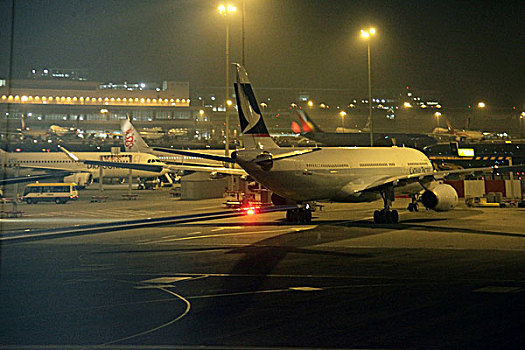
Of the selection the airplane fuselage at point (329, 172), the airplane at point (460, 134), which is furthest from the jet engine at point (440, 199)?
the airplane at point (460, 134)

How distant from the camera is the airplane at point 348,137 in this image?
3004 inches

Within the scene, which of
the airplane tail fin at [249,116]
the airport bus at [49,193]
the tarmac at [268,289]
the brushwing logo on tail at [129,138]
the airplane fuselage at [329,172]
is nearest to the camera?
the tarmac at [268,289]

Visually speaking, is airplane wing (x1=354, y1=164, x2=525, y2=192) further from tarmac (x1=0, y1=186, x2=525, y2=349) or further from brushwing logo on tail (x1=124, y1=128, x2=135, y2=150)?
brushwing logo on tail (x1=124, y1=128, x2=135, y2=150)

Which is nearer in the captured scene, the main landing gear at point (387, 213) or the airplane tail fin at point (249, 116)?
the airplane tail fin at point (249, 116)

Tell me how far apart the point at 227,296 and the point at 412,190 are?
22398 millimetres

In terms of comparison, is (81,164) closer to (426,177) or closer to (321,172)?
(321,172)

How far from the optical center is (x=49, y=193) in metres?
50.4

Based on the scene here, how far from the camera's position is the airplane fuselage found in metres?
26.0

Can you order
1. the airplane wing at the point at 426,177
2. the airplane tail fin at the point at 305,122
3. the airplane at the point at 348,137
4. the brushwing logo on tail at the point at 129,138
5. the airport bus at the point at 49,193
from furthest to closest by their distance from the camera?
1. the airplane at the point at 348,137
2. the airplane tail fin at the point at 305,122
3. the brushwing logo on tail at the point at 129,138
4. the airport bus at the point at 49,193
5. the airplane wing at the point at 426,177

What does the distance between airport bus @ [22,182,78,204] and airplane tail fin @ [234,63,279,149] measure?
94.9 ft

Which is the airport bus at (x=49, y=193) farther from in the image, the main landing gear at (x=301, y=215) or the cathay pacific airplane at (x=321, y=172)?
the main landing gear at (x=301, y=215)

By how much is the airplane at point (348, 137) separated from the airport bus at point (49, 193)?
34.0m

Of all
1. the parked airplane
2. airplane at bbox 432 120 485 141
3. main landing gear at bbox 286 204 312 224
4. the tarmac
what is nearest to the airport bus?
the parked airplane

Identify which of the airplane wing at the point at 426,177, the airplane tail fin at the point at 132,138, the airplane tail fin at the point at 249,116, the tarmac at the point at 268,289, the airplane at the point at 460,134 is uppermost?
the airplane at the point at 460,134
